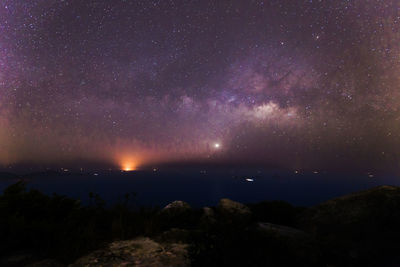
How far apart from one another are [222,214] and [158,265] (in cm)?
434

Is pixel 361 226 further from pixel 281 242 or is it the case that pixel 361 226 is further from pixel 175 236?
pixel 175 236

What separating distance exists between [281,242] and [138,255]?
306 cm

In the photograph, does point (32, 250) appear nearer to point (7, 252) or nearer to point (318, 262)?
point (7, 252)

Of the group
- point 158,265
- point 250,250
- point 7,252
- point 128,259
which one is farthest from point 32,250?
point 250,250

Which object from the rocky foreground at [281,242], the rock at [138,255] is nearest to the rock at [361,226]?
the rocky foreground at [281,242]

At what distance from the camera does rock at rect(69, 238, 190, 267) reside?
3.75 meters

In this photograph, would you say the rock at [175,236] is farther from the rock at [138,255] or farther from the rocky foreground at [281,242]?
the rock at [138,255]

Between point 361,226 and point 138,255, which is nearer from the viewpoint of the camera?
point 138,255

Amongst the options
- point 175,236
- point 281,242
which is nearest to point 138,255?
point 175,236

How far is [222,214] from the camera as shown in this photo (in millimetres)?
7594

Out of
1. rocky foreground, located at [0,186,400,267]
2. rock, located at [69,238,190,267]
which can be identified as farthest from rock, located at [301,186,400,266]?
rock, located at [69,238,190,267]

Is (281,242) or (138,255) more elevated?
(281,242)

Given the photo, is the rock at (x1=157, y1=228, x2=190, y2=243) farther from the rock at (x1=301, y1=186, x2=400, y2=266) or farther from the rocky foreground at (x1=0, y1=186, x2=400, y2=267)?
the rock at (x1=301, y1=186, x2=400, y2=266)

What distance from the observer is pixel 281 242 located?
3.97 m
